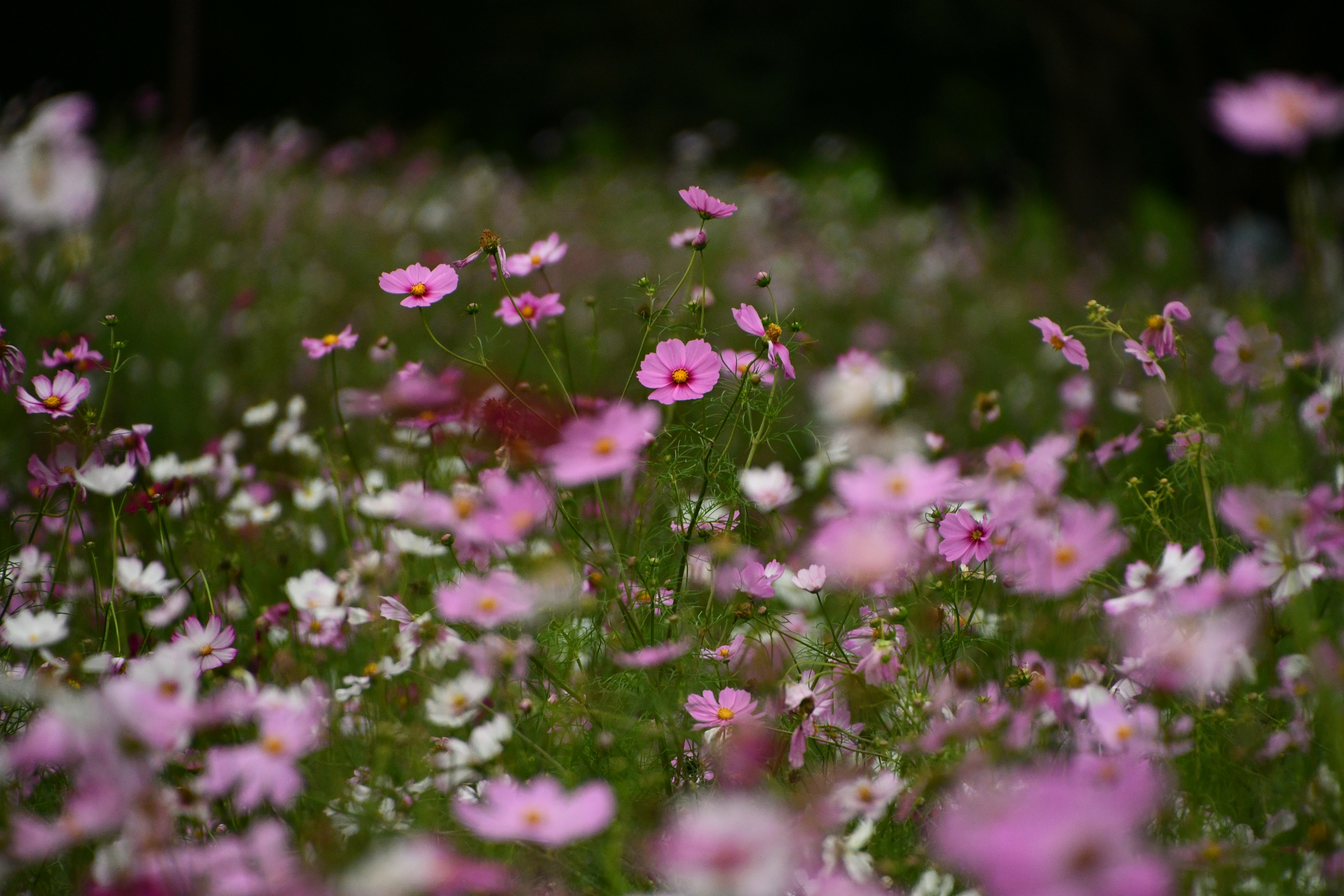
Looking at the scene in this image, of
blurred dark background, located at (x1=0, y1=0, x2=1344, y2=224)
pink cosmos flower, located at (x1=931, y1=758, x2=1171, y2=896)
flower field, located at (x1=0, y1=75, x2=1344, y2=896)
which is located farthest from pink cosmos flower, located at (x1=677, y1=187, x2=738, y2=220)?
blurred dark background, located at (x1=0, y1=0, x2=1344, y2=224)

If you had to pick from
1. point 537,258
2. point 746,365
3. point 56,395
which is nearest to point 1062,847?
point 746,365

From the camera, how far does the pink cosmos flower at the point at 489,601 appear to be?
0.75m

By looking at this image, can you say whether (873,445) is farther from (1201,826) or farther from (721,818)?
(1201,826)

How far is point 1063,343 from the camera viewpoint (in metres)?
1.05

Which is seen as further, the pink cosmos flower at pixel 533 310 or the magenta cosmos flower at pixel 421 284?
the pink cosmos flower at pixel 533 310

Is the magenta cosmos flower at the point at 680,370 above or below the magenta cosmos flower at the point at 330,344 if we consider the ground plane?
above

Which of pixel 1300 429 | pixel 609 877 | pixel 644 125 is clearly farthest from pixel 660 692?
pixel 644 125

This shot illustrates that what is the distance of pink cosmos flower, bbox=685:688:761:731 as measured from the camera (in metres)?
0.86

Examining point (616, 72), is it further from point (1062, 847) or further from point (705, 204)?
point (1062, 847)

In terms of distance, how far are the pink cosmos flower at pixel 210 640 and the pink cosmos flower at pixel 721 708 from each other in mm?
455

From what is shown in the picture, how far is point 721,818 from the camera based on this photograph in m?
0.52

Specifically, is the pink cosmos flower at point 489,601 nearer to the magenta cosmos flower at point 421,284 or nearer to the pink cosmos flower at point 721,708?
the pink cosmos flower at point 721,708

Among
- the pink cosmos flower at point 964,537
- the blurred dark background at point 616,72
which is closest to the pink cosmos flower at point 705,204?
the pink cosmos flower at point 964,537

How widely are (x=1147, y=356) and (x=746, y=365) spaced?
0.40 metres
